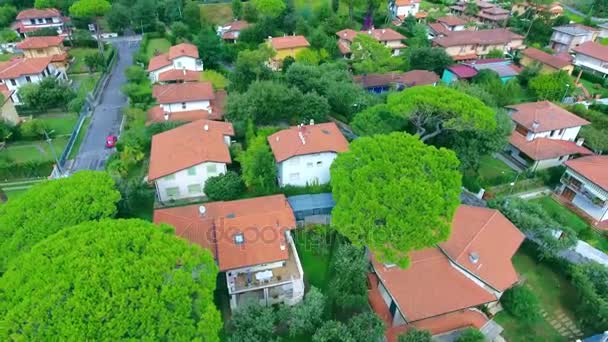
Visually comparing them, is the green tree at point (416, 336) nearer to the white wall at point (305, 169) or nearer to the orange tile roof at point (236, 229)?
the orange tile roof at point (236, 229)

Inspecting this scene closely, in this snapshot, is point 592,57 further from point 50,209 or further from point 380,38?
point 50,209

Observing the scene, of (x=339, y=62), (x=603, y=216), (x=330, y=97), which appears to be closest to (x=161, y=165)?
(x=330, y=97)

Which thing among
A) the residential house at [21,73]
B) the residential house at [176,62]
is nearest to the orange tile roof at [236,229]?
the residential house at [176,62]

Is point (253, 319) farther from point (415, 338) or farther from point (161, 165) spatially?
point (161, 165)

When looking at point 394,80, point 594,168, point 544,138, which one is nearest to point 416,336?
point 594,168

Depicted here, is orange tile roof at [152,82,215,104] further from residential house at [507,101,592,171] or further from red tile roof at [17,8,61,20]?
red tile roof at [17,8,61,20]

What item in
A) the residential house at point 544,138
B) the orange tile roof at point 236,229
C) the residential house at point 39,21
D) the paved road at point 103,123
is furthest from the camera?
the residential house at point 39,21
